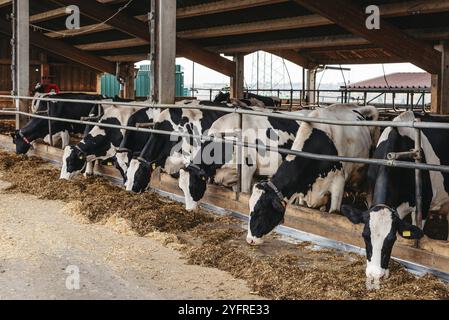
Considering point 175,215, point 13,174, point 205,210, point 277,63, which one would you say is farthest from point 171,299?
point 277,63

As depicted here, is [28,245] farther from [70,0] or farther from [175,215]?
[70,0]

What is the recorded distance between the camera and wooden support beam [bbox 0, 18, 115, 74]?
18844 mm

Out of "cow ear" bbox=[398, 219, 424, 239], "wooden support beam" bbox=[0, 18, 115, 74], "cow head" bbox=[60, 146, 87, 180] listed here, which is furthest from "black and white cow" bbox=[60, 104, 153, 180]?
"wooden support beam" bbox=[0, 18, 115, 74]

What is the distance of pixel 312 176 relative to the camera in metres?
5.74

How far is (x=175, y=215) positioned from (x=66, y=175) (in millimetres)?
2984

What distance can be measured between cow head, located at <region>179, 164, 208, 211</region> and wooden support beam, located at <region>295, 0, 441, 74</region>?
362 cm

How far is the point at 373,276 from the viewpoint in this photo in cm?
404

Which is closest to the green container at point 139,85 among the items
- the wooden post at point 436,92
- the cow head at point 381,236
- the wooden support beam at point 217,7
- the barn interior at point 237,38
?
the barn interior at point 237,38

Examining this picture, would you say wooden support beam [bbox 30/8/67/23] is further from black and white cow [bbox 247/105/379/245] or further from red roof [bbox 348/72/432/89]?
red roof [bbox 348/72/432/89]

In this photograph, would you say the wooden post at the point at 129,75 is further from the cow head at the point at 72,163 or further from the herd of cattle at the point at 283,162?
the cow head at the point at 72,163

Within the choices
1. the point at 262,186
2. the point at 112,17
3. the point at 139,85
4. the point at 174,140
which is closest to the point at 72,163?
the point at 174,140

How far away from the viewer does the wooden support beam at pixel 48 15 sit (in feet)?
52.7
